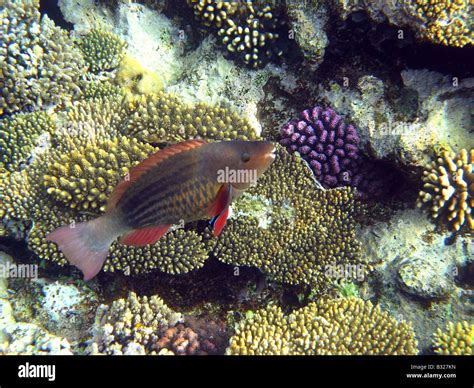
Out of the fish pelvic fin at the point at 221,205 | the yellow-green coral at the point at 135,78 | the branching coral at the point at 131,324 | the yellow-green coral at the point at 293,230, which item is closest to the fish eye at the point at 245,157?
the fish pelvic fin at the point at 221,205

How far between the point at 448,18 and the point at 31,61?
6015mm

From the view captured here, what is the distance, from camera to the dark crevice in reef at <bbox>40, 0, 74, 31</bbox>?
253 inches

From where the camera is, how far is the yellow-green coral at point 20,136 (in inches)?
207

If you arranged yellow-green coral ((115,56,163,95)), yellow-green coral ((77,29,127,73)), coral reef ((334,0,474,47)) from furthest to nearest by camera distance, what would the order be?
yellow-green coral ((77,29,127,73)) → yellow-green coral ((115,56,163,95)) → coral reef ((334,0,474,47))

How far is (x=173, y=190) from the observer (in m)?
2.96

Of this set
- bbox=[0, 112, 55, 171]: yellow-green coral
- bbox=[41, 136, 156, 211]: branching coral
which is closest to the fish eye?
bbox=[41, 136, 156, 211]: branching coral

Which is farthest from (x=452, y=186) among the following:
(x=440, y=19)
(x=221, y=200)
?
(x=221, y=200)

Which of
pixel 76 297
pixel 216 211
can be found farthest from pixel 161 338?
pixel 216 211

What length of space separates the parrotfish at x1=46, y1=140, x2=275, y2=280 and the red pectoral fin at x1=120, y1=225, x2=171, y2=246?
0.01 metres

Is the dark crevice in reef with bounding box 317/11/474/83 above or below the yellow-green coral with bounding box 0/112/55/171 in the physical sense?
above

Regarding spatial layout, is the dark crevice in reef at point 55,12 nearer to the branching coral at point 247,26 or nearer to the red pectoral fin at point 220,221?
the branching coral at point 247,26

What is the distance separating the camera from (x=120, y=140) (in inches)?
190

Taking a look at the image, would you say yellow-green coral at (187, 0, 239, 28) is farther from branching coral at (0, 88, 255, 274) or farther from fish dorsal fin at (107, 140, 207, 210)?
fish dorsal fin at (107, 140, 207, 210)
